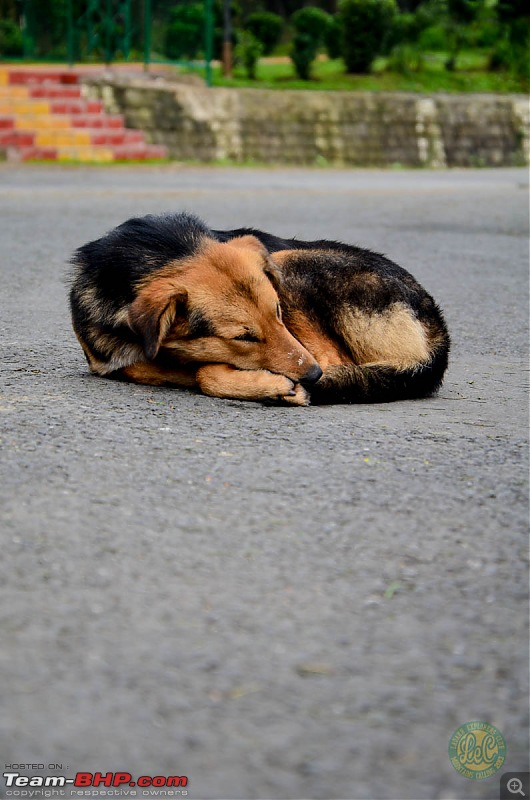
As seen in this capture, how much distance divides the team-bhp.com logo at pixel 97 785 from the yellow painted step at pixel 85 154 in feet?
64.8

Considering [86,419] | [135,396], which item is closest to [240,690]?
[86,419]

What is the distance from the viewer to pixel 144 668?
2.57m

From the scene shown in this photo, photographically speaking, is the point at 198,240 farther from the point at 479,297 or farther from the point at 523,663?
the point at 479,297

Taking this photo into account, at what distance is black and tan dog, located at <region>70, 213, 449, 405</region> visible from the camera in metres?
4.87

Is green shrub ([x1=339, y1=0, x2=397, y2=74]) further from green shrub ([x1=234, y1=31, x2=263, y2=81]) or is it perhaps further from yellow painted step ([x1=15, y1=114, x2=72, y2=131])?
yellow painted step ([x1=15, y1=114, x2=72, y2=131])

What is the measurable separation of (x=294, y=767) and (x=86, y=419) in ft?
8.50

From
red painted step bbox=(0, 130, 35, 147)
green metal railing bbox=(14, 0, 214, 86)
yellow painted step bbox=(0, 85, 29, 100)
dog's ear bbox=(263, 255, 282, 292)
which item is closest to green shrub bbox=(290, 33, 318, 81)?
green metal railing bbox=(14, 0, 214, 86)

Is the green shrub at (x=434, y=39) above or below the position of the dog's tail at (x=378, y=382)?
above

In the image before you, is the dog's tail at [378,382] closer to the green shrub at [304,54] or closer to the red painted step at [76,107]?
the red painted step at [76,107]

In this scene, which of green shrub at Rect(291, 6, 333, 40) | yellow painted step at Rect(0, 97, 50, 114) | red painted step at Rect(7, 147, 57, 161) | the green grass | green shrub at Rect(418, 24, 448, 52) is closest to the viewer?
red painted step at Rect(7, 147, 57, 161)

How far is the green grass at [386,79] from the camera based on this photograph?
91.6 feet

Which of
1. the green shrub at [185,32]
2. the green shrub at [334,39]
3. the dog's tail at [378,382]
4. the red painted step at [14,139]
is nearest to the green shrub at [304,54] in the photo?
the green shrub at [334,39]

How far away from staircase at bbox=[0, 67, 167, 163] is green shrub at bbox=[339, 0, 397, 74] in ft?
30.4

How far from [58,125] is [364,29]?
38.6 feet
